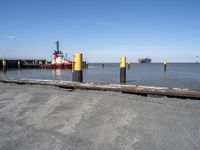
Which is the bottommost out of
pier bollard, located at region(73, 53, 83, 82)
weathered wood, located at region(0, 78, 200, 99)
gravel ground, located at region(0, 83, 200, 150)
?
gravel ground, located at region(0, 83, 200, 150)

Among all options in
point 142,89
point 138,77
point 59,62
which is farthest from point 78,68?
point 59,62

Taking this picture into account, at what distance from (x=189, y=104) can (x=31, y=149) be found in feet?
9.12

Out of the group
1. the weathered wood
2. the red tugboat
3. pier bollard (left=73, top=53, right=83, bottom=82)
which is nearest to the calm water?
the red tugboat

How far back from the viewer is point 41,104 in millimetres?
3631

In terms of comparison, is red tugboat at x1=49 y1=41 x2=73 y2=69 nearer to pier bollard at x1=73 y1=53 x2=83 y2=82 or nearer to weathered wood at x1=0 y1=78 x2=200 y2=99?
pier bollard at x1=73 y1=53 x2=83 y2=82

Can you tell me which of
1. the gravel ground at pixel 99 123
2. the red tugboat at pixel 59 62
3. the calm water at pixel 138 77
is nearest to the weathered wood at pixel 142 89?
the gravel ground at pixel 99 123

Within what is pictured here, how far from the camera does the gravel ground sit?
7.52ft

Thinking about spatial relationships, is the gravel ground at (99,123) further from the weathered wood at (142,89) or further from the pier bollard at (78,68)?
the pier bollard at (78,68)

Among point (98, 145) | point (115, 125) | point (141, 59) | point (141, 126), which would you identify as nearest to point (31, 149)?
point (98, 145)

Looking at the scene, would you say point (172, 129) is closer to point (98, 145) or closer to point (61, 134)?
point (98, 145)

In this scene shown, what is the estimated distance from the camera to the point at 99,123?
110 inches

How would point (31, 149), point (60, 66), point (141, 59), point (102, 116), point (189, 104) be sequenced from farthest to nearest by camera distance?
point (141, 59)
point (60, 66)
point (189, 104)
point (102, 116)
point (31, 149)

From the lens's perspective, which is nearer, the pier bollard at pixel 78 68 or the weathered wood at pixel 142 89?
the weathered wood at pixel 142 89

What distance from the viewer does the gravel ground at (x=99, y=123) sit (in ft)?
7.52
